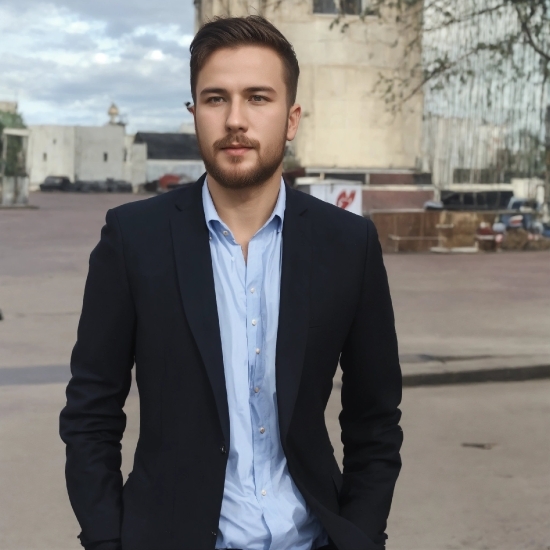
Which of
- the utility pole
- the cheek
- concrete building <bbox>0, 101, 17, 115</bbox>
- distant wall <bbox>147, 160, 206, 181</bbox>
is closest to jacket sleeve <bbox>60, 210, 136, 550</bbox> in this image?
the cheek

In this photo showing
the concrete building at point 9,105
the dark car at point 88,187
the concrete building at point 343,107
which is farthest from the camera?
the concrete building at point 9,105

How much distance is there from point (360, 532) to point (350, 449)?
0.91 ft

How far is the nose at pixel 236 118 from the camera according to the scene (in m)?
2.41

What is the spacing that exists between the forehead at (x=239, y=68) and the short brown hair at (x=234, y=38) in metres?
0.01

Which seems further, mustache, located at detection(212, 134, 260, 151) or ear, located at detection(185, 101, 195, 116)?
ear, located at detection(185, 101, 195, 116)

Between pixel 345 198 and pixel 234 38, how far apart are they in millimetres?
22681

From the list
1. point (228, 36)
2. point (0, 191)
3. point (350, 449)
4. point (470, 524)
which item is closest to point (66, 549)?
point (470, 524)

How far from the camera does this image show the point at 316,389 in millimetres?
2463

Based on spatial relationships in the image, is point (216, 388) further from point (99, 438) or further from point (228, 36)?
point (228, 36)

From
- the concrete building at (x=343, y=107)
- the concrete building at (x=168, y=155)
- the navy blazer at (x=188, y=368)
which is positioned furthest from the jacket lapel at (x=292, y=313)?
the concrete building at (x=168, y=155)

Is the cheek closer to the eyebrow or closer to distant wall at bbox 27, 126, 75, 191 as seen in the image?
the eyebrow

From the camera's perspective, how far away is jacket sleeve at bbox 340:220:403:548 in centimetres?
255

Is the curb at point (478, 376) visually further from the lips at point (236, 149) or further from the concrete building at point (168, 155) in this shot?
the concrete building at point (168, 155)

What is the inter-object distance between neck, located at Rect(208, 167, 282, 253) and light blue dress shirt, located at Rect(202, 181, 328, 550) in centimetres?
2
